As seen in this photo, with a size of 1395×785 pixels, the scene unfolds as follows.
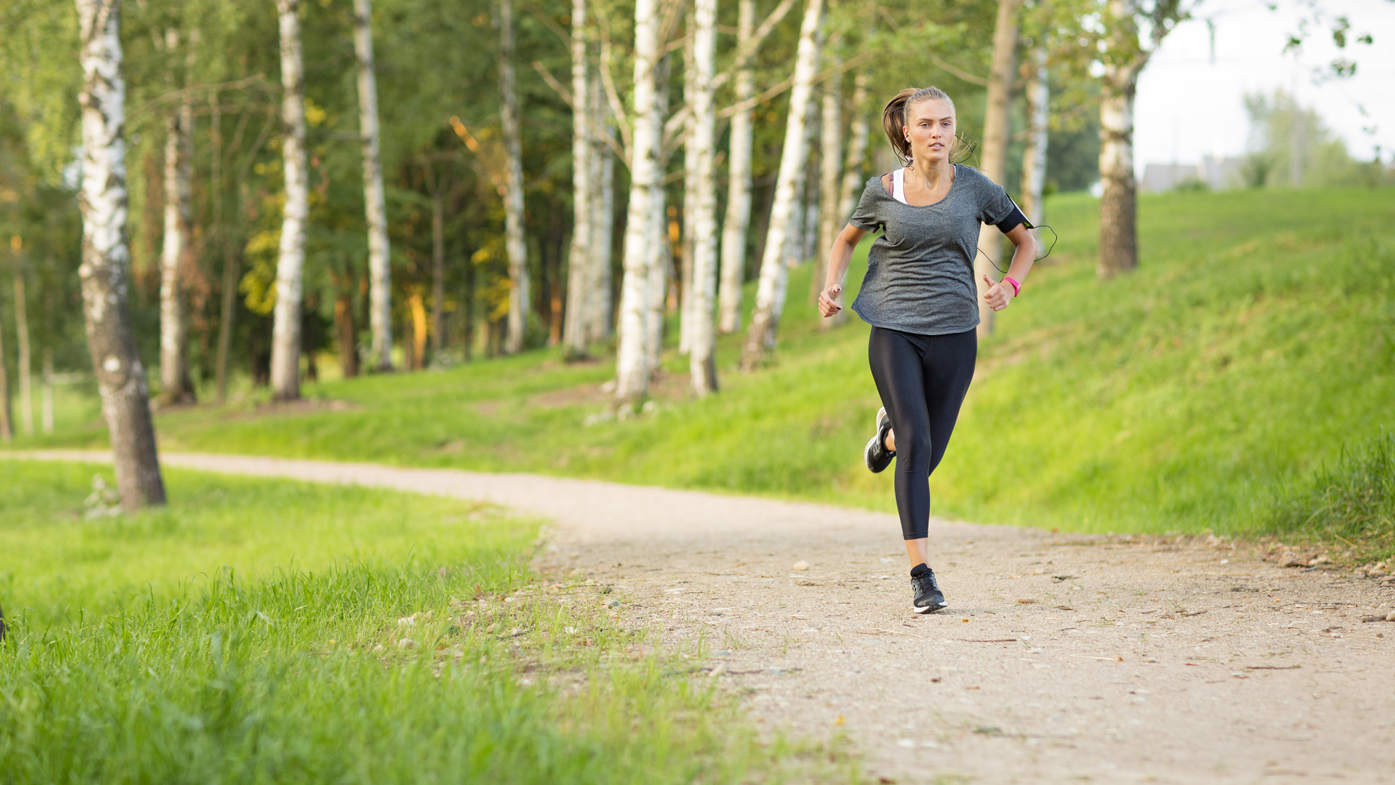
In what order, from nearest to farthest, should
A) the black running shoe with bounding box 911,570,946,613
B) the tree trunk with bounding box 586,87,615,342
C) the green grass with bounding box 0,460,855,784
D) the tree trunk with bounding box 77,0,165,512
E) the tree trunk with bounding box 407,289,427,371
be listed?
the green grass with bounding box 0,460,855,784, the black running shoe with bounding box 911,570,946,613, the tree trunk with bounding box 77,0,165,512, the tree trunk with bounding box 586,87,615,342, the tree trunk with bounding box 407,289,427,371

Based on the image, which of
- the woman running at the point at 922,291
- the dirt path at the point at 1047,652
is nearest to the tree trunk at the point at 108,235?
the dirt path at the point at 1047,652

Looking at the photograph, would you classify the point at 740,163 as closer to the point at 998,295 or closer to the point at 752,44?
the point at 752,44

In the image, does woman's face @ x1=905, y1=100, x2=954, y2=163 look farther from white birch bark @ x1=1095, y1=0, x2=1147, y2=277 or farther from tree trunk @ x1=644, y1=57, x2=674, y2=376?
white birch bark @ x1=1095, y1=0, x2=1147, y2=277

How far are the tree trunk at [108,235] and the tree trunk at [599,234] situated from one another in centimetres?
1467

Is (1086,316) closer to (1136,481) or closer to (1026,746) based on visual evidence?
(1136,481)

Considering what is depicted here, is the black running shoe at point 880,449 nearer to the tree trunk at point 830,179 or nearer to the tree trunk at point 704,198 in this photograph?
the tree trunk at point 704,198

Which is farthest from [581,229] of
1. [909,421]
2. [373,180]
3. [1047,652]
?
[1047,652]

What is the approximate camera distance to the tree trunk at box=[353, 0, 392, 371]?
2575cm

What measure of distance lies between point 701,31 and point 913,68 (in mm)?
5566

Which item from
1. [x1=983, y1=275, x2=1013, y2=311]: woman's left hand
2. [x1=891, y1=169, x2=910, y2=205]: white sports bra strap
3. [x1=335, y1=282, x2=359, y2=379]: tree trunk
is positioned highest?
[x1=335, y1=282, x2=359, y2=379]: tree trunk

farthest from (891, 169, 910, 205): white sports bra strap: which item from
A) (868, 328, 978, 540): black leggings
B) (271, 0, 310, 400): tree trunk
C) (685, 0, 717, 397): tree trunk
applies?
(271, 0, 310, 400): tree trunk

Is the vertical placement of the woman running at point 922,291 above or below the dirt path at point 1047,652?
above

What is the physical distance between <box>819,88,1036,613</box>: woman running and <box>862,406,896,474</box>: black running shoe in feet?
1.14

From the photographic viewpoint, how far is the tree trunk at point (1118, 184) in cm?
1734
